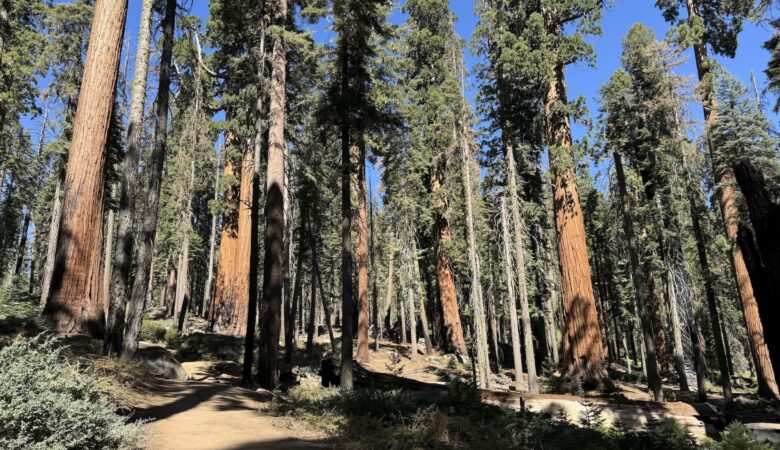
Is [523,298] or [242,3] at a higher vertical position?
[242,3]

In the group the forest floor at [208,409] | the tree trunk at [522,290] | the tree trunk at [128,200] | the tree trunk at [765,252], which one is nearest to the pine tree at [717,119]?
the forest floor at [208,409]

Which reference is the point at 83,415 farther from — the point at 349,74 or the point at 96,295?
the point at 349,74

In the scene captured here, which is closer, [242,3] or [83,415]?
[83,415]

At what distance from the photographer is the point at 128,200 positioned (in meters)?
9.76

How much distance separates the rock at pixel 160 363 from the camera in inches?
423

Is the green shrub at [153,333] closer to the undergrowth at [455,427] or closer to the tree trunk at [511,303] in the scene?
the undergrowth at [455,427]

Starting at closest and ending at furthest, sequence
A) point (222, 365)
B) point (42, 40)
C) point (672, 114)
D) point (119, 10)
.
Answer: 1. point (119, 10)
2. point (222, 365)
3. point (672, 114)
4. point (42, 40)

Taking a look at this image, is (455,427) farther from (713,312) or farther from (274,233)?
(713,312)

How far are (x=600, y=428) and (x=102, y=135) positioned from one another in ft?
42.1

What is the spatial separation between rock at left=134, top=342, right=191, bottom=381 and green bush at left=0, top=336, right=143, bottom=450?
6319 millimetres

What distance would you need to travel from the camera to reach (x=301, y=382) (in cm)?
1362

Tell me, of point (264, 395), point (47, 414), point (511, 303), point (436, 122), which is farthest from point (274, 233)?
point (436, 122)

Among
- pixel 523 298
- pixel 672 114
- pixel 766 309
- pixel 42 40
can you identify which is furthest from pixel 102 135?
pixel 672 114

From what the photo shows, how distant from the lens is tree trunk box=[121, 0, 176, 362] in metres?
9.09
